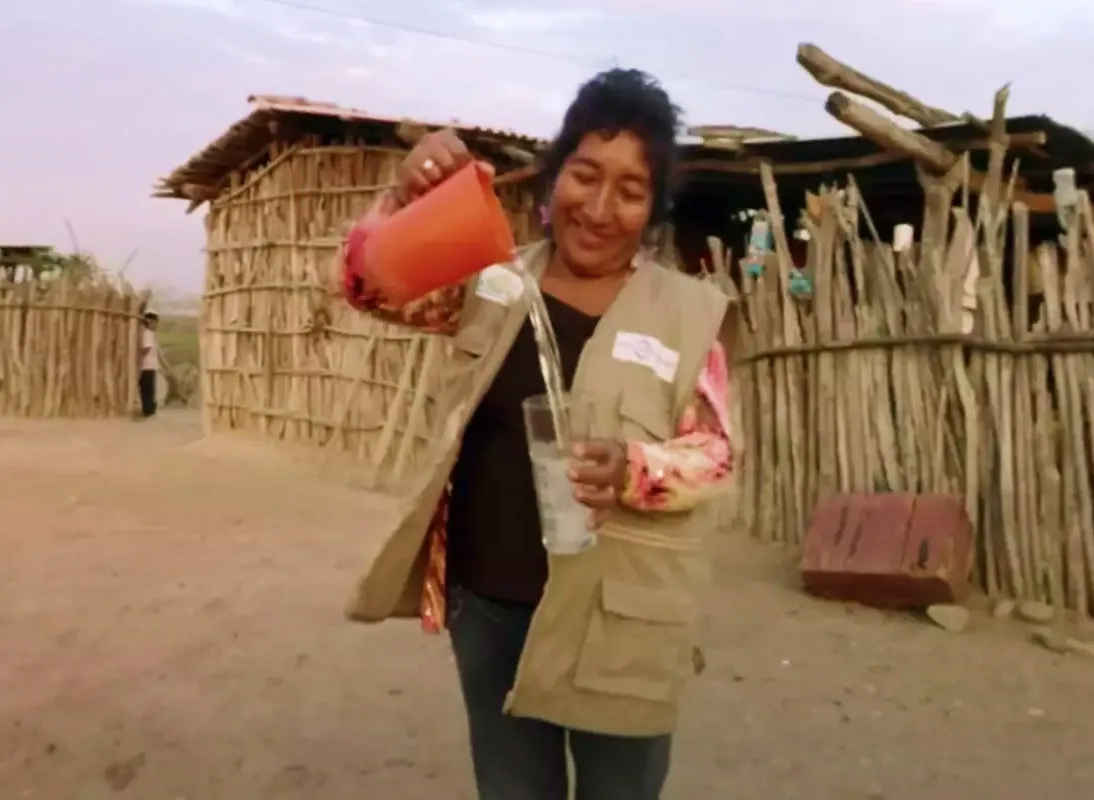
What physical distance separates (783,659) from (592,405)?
122 inches

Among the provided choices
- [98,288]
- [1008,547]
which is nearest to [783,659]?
[1008,547]

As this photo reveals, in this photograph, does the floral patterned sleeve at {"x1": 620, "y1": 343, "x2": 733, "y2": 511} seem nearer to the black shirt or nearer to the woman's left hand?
the woman's left hand

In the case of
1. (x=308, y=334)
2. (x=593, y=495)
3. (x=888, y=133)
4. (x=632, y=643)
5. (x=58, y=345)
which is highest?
(x=888, y=133)

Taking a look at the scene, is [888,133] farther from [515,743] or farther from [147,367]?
[147,367]

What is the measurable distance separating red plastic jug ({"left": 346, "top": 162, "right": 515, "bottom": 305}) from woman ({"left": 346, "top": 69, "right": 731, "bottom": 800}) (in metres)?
0.04

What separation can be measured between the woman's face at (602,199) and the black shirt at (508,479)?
0.29 ft

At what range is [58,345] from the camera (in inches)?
597

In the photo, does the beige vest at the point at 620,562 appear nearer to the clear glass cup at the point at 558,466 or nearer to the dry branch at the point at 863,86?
the clear glass cup at the point at 558,466

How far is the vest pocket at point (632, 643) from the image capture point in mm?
1668

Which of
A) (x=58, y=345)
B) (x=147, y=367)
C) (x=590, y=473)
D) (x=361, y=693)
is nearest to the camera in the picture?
(x=590, y=473)

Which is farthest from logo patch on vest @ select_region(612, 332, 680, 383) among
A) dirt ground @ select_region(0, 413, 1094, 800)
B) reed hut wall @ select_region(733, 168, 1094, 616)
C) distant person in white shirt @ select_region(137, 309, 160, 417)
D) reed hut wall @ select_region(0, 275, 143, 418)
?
distant person in white shirt @ select_region(137, 309, 160, 417)

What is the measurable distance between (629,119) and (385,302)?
16.7 inches

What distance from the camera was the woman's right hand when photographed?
1692 millimetres

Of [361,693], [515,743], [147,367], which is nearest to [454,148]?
[515,743]
